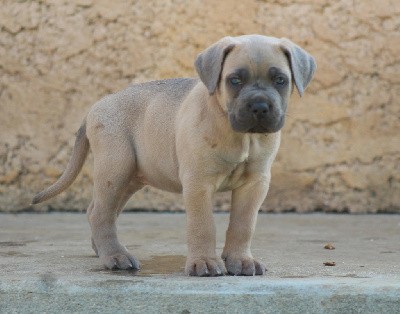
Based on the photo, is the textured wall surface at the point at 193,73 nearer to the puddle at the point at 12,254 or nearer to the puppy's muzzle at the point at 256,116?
the puddle at the point at 12,254

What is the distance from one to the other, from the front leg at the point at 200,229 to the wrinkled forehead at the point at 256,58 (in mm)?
588

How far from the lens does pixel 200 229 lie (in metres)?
4.41

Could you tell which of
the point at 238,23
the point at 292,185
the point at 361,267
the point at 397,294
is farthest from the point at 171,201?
the point at 397,294

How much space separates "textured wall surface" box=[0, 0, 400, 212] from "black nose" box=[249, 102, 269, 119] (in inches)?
157

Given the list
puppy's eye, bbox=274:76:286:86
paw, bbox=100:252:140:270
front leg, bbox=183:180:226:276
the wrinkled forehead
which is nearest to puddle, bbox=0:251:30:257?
paw, bbox=100:252:140:270

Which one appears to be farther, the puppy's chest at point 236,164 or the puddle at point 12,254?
the puddle at point 12,254

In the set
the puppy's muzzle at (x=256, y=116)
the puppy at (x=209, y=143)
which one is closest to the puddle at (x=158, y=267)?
the puppy at (x=209, y=143)

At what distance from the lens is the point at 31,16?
324 inches

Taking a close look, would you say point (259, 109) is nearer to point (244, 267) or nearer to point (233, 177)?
point (233, 177)

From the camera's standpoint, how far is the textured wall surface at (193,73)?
8.19 m

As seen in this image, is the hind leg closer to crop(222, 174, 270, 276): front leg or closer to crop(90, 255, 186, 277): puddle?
crop(90, 255, 186, 277): puddle

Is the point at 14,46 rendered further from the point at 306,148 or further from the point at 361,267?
the point at 361,267

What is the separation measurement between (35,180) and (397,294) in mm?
4902

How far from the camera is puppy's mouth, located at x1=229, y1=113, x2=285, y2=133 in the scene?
4246 mm
